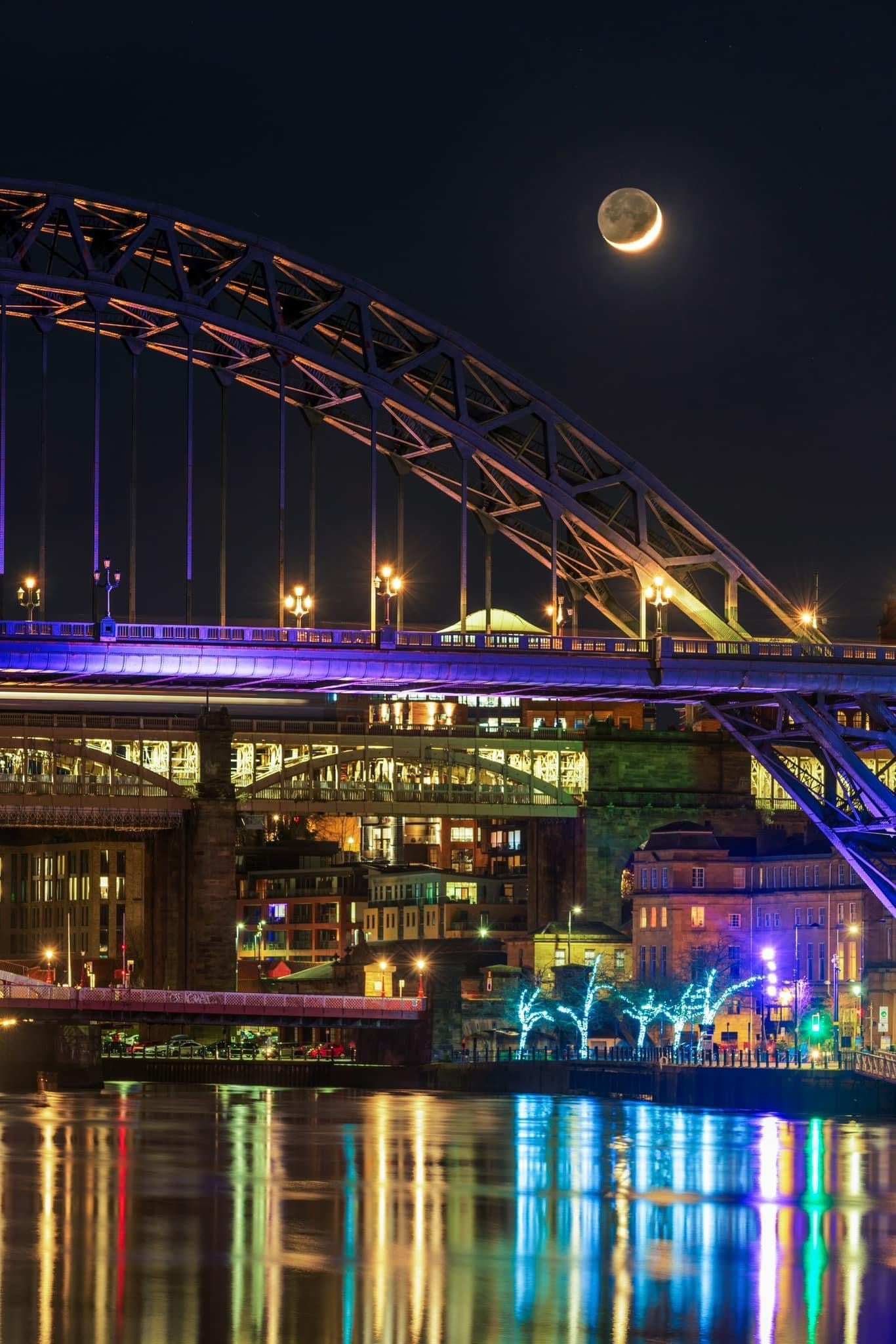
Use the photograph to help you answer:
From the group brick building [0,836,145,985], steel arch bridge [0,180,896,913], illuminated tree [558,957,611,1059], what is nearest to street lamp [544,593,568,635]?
steel arch bridge [0,180,896,913]

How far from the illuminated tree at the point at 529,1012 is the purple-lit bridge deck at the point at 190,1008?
35.4ft

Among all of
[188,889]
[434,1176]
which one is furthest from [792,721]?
[188,889]

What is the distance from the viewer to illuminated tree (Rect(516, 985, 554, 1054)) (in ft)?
403

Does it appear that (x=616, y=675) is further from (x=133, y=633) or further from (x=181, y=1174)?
(x=181, y=1174)

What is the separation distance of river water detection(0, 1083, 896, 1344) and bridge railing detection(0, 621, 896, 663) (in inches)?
570

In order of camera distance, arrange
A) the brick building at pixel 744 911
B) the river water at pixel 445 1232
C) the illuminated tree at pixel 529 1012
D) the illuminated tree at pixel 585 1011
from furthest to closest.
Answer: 1. the brick building at pixel 744 911
2. the illuminated tree at pixel 529 1012
3. the illuminated tree at pixel 585 1011
4. the river water at pixel 445 1232

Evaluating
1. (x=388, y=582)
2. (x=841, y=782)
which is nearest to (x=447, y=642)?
(x=388, y=582)

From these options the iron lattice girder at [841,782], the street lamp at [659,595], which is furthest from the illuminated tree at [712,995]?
the street lamp at [659,595]

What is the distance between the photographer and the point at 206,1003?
11006cm

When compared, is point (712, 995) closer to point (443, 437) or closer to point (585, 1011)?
point (585, 1011)

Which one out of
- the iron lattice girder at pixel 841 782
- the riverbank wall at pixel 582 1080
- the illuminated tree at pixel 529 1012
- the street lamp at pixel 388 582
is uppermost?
the street lamp at pixel 388 582

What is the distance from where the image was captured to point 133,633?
8062cm

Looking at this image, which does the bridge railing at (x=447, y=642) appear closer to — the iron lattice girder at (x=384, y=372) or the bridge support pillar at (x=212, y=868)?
the iron lattice girder at (x=384, y=372)

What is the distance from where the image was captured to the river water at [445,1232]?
4206 centimetres
